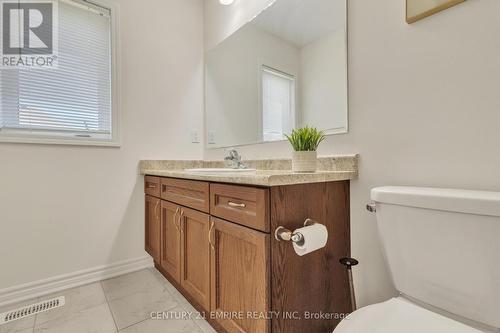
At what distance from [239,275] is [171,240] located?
2.42 ft

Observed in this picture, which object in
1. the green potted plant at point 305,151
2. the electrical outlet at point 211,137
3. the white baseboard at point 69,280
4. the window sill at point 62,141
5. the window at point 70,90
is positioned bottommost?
the white baseboard at point 69,280

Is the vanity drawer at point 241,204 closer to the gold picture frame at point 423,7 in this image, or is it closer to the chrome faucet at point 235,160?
the chrome faucet at point 235,160

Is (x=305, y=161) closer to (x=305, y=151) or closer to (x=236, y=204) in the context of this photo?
(x=305, y=151)

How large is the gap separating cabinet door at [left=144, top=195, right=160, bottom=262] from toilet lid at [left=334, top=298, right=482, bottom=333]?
4.51ft

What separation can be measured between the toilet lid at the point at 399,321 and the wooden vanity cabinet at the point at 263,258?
0.73ft

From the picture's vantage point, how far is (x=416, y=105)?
96 cm

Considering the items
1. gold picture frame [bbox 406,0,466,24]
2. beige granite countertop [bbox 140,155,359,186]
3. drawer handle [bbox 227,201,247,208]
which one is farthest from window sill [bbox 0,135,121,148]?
gold picture frame [bbox 406,0,466,24]

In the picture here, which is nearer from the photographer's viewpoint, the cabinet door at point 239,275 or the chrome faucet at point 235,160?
the cabinet door at point 239,275

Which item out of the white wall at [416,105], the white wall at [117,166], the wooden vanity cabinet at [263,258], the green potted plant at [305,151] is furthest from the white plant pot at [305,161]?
the white wall at [117,166]

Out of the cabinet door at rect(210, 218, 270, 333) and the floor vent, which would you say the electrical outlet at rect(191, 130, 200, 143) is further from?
the floor vent

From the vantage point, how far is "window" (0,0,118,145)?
5.04 feet

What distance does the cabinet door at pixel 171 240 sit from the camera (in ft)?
4.74

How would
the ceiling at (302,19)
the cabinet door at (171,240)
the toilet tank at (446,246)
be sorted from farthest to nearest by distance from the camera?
1. the cabinet door at (171,240)
2. the ceiling at (302,19)
3. the toilet tank at (446,246)

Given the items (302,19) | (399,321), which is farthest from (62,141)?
(399,321)
